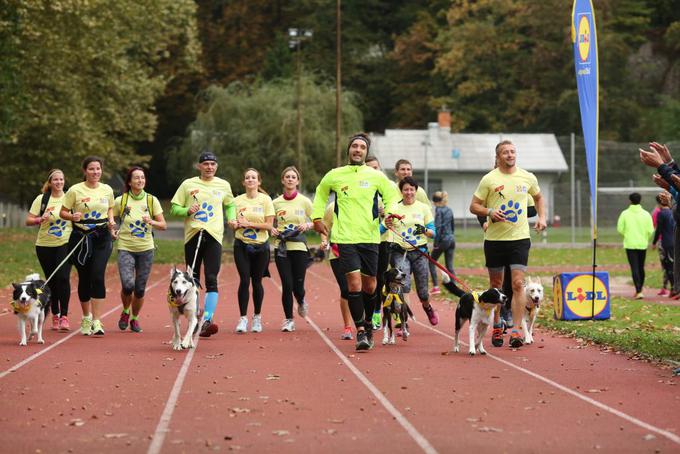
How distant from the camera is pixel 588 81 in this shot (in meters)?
16.5

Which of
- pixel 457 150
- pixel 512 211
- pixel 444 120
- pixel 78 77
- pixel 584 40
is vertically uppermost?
pixel 444 120

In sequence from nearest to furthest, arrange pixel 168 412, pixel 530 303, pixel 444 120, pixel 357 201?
pixel 168 412, pixel 357 201, pixel 530 303, pixel 444 120

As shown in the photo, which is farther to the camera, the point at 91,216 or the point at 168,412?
the point at 91,216

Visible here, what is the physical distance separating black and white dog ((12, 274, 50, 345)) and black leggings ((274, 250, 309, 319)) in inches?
117

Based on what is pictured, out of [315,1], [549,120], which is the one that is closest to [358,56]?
[315,1]

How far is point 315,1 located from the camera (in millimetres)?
80250

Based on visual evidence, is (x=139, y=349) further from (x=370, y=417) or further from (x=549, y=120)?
(x=549, y=120)

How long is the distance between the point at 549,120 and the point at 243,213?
58086 millimetres

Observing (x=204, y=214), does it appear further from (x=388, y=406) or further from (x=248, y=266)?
(x=388, y=406)

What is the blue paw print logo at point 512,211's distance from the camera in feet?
44.0

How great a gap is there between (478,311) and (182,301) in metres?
3.09

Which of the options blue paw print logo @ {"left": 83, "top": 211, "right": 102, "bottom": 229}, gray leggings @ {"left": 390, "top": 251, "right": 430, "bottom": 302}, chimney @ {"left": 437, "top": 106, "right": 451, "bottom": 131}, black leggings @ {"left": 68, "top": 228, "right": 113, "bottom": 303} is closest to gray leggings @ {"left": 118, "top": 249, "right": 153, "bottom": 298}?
black leggings @ {"left": 68, "top": 228, "right": 113, "bottom": 303}

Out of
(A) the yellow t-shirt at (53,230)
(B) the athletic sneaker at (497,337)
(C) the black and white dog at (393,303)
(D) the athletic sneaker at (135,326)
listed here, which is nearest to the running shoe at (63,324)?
(D) the athletic sneaker at (135,326)

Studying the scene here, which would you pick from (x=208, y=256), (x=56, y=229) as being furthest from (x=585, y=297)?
(x=56, y=229)
